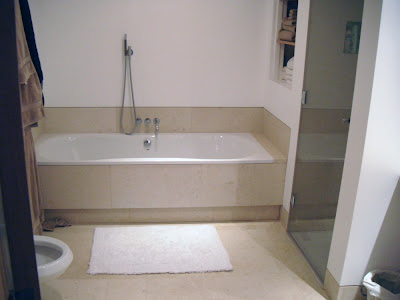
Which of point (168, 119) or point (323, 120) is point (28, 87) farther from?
point (323, 120)

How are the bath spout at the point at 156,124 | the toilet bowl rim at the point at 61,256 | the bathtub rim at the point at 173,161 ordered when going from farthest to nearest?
the bath spout at the point at 156,124 → the bathtub rim at the point at 173,161 → the toilet bowl rim at the point at 61,256

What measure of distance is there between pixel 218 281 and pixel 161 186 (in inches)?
36.5

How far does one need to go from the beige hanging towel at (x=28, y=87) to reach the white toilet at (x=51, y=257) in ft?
2.80

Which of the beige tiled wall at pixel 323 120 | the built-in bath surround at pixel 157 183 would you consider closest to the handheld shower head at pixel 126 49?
the built-in bath surround at pixel 157 183

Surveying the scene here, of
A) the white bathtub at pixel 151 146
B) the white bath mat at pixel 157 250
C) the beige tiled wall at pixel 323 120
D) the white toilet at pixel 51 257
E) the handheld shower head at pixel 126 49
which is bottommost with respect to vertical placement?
the white bath mat at pixel 157 250

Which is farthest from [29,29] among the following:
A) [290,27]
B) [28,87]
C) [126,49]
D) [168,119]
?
[290,27]

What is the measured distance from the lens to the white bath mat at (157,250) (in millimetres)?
2605

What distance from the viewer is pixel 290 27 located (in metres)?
3.21

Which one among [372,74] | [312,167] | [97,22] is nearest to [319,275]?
[312,167]

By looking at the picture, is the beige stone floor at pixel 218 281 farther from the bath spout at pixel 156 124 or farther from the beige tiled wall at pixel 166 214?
the bath spout at pixel 156 124

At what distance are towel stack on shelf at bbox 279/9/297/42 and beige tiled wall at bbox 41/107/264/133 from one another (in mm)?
811

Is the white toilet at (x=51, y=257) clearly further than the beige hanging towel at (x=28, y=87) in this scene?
No

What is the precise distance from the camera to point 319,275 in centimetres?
258

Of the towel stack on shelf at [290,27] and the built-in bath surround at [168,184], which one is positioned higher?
the towel stack on shelf at [290,27]
